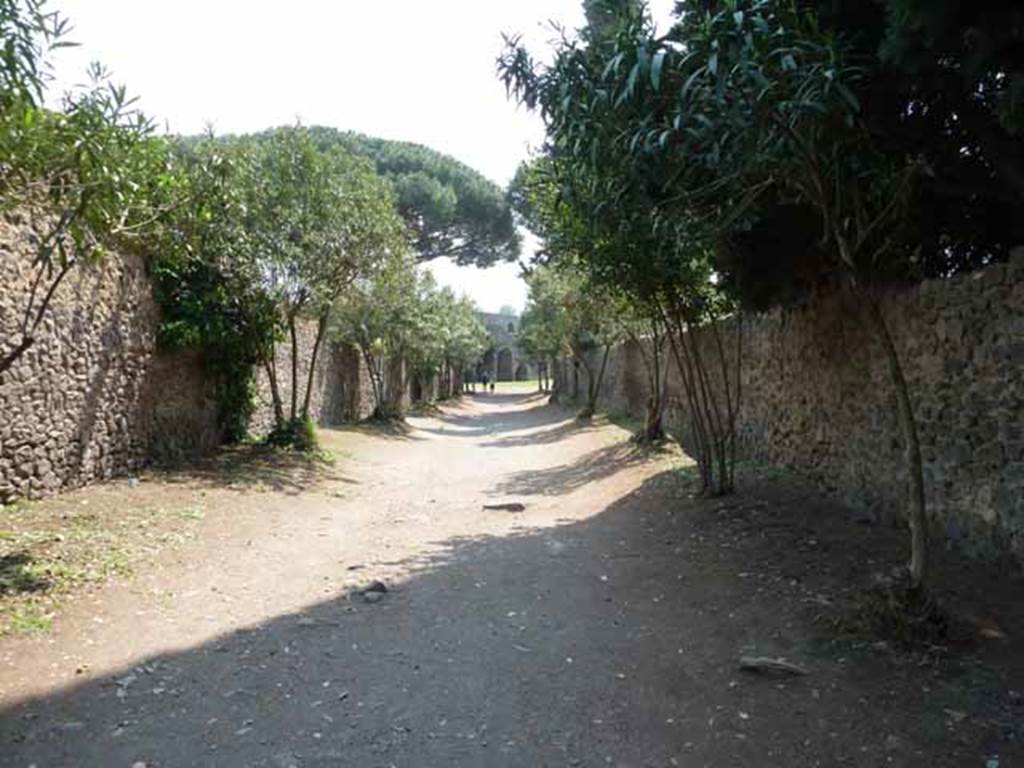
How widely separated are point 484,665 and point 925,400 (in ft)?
15.3

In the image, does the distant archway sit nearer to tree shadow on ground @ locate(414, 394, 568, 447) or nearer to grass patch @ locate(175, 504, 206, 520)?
tree shadow on ground @ locate(414, 394, 568, 447)

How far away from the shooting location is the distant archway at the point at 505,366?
242 ft

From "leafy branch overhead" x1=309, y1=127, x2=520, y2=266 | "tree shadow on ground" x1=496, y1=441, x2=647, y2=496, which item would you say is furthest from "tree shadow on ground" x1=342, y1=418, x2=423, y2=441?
"leafy branch overhead" x1=309, y1=127, x2=520, y2=266

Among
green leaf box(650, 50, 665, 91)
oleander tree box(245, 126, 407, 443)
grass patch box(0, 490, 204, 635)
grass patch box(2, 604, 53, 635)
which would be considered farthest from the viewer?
oleander tree box(245, 126, 407, 443)

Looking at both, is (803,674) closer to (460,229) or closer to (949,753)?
(949,753)

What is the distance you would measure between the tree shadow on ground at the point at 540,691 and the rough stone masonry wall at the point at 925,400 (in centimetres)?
68

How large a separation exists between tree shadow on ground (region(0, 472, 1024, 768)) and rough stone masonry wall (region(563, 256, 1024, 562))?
2.23 ft

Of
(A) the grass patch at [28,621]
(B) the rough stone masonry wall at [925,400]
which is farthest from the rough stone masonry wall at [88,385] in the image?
(B) the rough stone masonry wall at [925,400]

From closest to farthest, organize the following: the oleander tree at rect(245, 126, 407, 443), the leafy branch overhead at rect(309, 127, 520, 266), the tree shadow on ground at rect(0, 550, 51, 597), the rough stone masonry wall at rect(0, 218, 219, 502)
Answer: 1. the tree shadow on ground at rect(0, 550, 51, 597)
2. the rough stone masonry wall at rect(0, 218, 219, 502)
3. the oleander tree at rect(245, 126, 407, 443)
4. the leafy branch overhead at rect(309, 127, 520, 266)

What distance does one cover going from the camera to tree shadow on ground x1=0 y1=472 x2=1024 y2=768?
3.41 meters

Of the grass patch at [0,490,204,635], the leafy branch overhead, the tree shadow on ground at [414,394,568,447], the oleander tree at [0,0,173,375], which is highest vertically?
the leafy branch overhead

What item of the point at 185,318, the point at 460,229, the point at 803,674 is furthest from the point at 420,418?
the point at 803,674

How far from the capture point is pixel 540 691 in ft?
13.5

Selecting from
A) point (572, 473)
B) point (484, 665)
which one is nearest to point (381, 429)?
point (572, 473)
